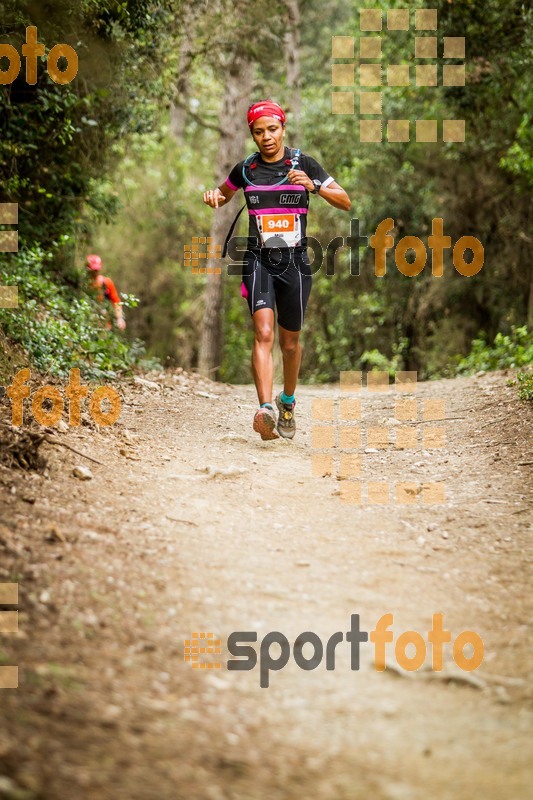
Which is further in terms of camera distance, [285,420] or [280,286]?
[285,420]

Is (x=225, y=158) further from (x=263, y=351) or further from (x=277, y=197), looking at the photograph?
(x=263, y=351)

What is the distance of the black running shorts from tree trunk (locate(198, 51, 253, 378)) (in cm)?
788

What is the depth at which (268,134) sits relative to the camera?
6074mm

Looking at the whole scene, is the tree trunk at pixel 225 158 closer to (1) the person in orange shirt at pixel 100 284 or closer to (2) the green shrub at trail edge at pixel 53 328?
(1) the person in orange shirt at pixel 100 284

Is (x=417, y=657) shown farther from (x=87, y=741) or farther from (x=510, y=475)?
(x=510, y=475)

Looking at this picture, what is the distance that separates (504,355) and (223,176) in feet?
21.9

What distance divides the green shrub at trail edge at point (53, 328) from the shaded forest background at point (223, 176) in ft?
0.09

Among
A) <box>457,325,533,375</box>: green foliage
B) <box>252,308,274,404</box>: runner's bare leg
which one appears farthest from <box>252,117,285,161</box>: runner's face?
<box>457,325,533,375</box>: green foliage

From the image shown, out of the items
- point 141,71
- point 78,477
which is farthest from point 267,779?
point 141,71

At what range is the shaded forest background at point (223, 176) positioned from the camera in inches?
350

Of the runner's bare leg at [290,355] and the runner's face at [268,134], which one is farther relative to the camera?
the runner's bare leg at [290,355]

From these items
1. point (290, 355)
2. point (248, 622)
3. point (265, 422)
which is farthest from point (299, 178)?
point (248, 622)

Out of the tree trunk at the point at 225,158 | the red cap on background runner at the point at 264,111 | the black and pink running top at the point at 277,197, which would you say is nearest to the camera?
the red cap on background runner at the point at 264,111

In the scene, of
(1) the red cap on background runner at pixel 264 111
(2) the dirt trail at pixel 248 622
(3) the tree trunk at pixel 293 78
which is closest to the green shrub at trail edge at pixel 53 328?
(2) the dirt trail at pixel 248 622
